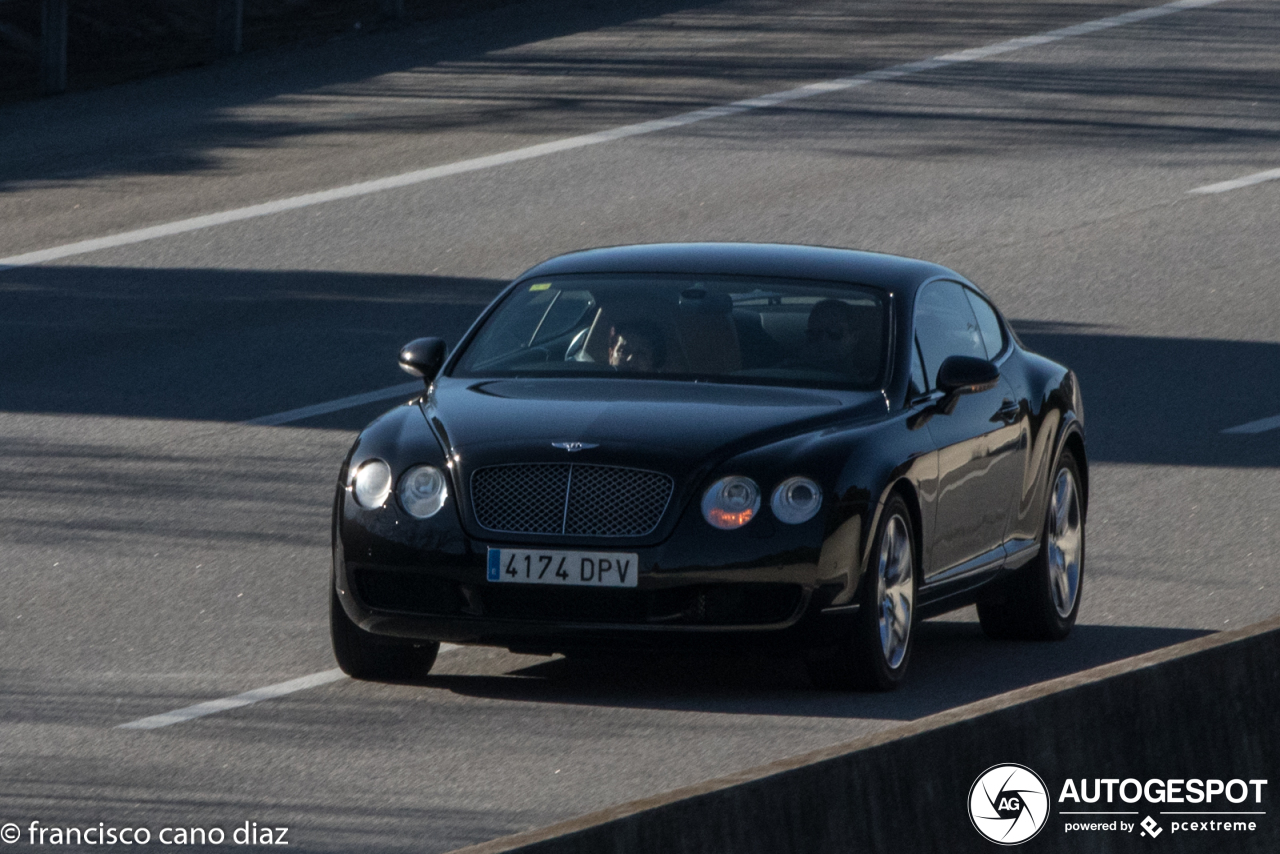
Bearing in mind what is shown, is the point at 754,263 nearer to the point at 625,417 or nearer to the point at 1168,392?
the point at 625,417

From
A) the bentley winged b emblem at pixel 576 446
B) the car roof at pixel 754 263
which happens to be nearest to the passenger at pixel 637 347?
the car roof at pixel 754 263

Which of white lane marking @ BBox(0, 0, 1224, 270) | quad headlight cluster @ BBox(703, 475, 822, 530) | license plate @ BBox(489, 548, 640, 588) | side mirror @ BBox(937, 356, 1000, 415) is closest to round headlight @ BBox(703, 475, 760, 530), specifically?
quad headlight cluster @ BBox(703, 475, 822, 530)

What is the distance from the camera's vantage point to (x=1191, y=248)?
18.7 metres

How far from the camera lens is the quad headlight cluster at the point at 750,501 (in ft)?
26.3

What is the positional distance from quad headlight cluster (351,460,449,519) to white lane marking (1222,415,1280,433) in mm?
6809

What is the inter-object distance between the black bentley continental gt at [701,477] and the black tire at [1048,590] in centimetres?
1

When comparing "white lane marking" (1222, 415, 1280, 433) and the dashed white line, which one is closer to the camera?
the dashed white line

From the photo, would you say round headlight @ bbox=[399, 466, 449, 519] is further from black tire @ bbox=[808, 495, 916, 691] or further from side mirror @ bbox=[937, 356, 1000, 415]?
side mirror @ bbox=[937, 356, 1000, 415]

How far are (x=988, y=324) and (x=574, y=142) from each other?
12.0 meters

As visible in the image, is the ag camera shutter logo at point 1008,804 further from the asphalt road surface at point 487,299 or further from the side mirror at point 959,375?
the side mirror at point 959,375

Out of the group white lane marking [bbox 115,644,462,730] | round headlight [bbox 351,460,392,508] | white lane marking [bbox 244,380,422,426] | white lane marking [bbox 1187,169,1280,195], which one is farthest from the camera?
white lane marking [bbox 1187,169,1280,195]

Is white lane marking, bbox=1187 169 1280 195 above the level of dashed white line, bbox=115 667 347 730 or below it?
below

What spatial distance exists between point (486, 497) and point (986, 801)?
10.3ft

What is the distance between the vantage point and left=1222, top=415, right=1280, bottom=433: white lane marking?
13.8 m
